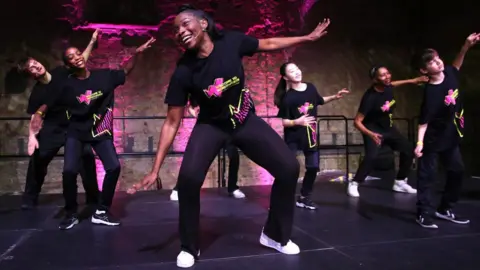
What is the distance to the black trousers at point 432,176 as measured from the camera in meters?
3.13

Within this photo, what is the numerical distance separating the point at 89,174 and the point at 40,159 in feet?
1.84

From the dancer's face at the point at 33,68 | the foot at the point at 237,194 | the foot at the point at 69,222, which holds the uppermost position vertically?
the dancer's face at the point at 33,68

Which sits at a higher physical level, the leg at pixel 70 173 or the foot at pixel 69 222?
the leg at pixel 70 173

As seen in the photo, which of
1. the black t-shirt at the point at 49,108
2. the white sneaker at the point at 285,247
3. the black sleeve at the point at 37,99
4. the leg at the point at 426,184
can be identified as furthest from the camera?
the black sleeve at the point at 37,99

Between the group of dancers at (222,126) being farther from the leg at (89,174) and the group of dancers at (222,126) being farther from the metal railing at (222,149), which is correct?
the metal railing at (222,149)

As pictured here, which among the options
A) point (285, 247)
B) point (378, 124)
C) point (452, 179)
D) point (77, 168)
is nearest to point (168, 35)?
point (378, 124)

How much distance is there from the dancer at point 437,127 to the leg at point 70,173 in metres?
2.53

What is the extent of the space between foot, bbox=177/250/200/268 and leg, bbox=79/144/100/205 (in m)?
1.68

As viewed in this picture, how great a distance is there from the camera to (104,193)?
3.36 meters

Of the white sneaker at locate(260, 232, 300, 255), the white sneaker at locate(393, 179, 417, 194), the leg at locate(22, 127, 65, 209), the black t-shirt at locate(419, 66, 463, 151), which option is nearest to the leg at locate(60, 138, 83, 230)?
the leg at locate(22, 127, 65, 209)

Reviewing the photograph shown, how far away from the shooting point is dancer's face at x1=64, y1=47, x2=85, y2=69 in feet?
10.3

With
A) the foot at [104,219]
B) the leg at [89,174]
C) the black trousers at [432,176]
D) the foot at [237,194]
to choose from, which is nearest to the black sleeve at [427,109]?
the black trousers at [432,176]

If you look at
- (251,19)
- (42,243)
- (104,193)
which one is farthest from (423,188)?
(251,19)

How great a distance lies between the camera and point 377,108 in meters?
4.39
